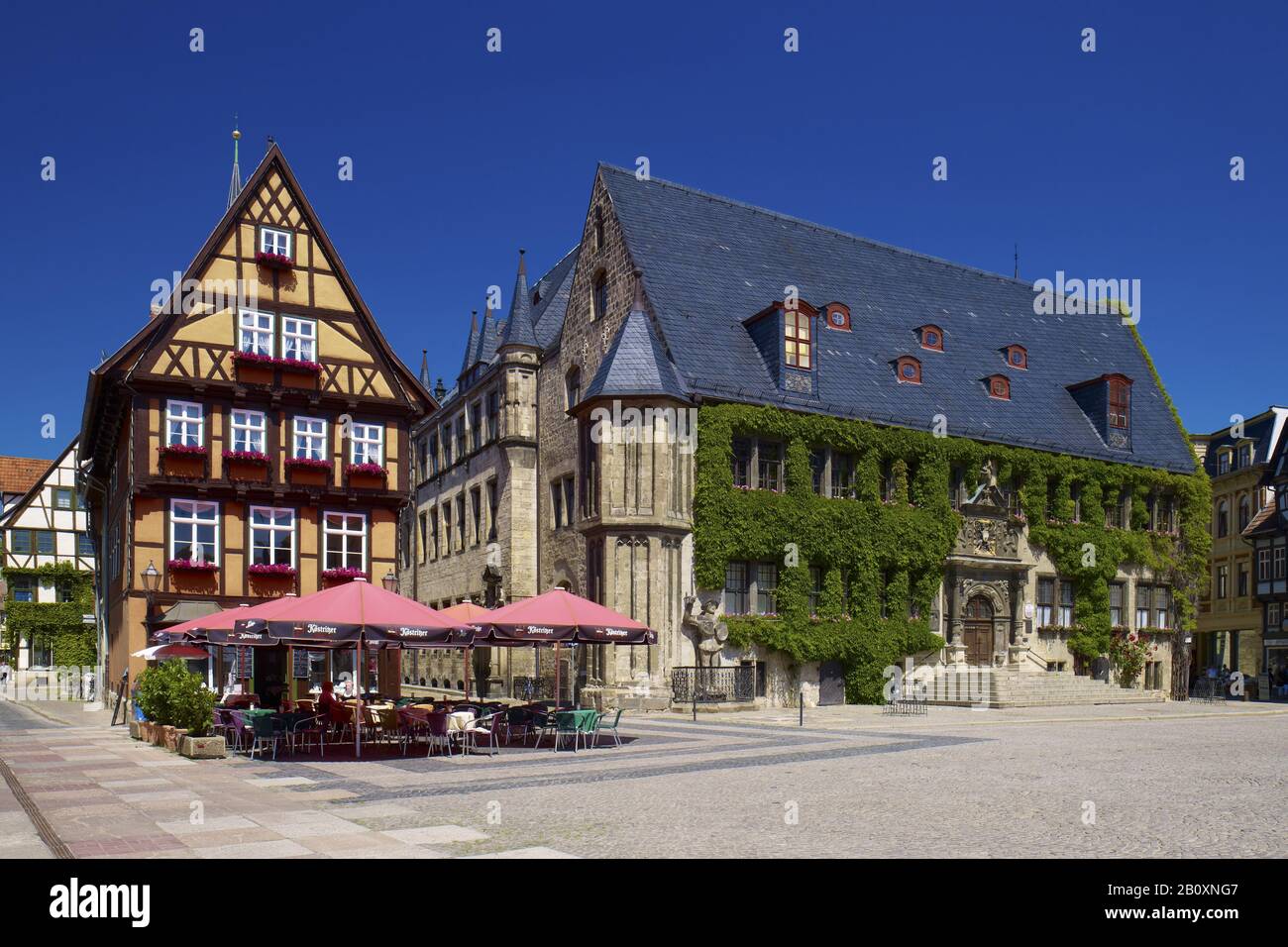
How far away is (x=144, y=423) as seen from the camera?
34.2 meters

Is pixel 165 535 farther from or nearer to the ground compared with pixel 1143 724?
farther from the ground

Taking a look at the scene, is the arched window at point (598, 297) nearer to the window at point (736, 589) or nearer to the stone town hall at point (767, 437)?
the stone town hall at point (767, 437)

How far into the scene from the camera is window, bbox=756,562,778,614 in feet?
124

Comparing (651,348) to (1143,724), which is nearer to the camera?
(1143,724)

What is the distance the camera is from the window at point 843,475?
129ft

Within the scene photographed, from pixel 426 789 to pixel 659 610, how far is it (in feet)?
67.7

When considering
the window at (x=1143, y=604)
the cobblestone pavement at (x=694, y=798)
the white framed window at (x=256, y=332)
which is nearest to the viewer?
the cobblestone pavement at (x=694, y=798)

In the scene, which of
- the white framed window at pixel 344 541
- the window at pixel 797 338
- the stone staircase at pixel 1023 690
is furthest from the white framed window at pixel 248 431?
the stone staircase at pixel 1023 690

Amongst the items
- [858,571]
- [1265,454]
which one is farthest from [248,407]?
[1265,454]

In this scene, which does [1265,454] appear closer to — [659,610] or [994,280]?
[994,280]

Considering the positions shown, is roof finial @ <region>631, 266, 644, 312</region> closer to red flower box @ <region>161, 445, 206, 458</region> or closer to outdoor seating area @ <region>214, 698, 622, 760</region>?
red flower box @ <region>161, 445, 206, 458</region>

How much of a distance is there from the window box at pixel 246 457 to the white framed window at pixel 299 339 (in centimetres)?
290

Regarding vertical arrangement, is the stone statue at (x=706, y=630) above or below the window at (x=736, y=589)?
below

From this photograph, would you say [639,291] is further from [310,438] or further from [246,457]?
[246,457]
